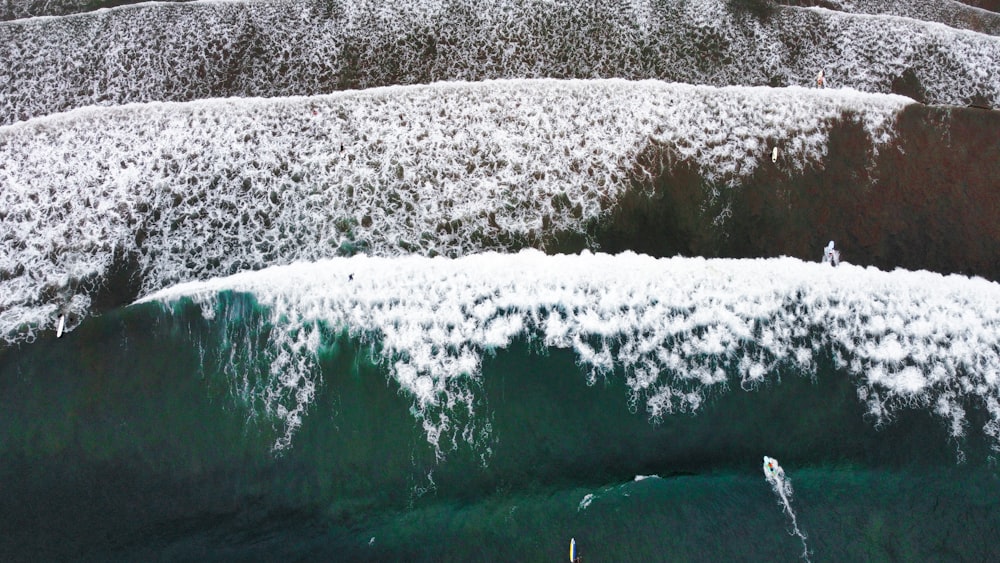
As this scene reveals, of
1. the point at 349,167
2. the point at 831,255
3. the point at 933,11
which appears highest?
the point at 933,11

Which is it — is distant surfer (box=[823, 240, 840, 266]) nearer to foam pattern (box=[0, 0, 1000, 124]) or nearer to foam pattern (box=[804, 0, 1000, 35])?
foam pattern (box=[0, 0, 1000, 124])

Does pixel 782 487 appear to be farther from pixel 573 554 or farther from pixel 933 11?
pixel 933 11

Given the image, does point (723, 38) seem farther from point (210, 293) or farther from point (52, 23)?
point (52, 23)

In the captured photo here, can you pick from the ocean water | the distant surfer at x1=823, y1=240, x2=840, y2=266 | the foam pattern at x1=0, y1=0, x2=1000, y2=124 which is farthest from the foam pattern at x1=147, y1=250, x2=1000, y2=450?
the foam pattern at x1=0, y1=0, x2=1000, y2=124

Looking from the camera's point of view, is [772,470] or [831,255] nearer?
[772,470]

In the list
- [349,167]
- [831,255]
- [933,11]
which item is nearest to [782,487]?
[831,255]

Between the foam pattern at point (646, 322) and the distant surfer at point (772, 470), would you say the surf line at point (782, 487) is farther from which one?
the foam pattern at point (646, 322)
